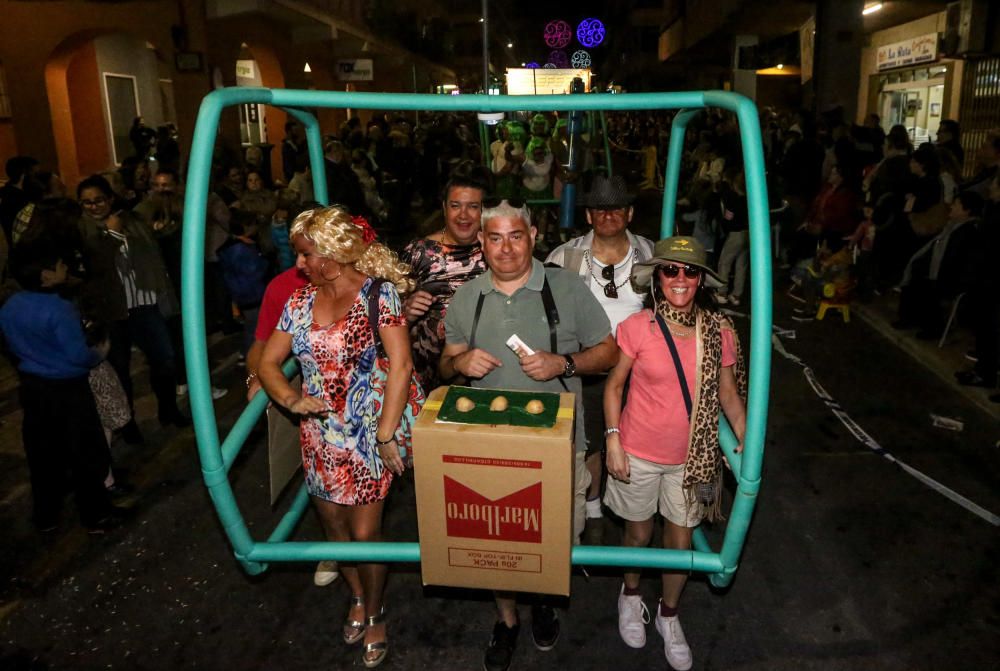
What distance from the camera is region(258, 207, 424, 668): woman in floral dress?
3168 mm

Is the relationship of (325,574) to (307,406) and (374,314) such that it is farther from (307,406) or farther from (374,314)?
(374,314)

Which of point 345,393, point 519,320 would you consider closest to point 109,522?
point 345,393

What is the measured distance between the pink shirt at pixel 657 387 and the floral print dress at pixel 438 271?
3.80 feet

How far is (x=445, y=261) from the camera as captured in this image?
13.5ft

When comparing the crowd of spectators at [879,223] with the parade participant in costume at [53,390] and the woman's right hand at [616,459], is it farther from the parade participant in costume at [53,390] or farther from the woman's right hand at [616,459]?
the parade participant in costume at [53,390]

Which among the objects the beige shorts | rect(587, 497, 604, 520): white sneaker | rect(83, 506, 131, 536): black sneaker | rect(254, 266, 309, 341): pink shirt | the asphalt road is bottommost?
the asphalt road

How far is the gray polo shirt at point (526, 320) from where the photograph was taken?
10.6 ft

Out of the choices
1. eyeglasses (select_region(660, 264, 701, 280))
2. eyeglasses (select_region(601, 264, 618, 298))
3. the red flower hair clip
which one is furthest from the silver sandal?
eyeglasses (select_region(660, 264, 701, 280))

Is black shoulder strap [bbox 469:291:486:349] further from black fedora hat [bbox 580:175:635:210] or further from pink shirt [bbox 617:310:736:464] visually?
black fedora hat [bbox 580:175:635:210]

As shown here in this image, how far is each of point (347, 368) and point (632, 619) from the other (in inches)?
73.3

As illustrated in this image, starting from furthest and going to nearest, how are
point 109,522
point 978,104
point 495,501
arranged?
point 978,104
point 109,522
point 495,501

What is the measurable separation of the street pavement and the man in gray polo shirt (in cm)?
100

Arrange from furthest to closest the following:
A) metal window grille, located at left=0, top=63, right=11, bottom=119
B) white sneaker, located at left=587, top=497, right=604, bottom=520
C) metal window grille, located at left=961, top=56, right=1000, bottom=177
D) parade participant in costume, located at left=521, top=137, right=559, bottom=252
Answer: parade participant in costume, located at left=521, top=137, right=559, bottom=252 < metal window grille, located at left=961, top=56, right=1000, bottom=177 < metal window grille, located at left=0, top=63, right=11, bottom=119 < white sneaker, located at left=587, top=497, right=604, bottom=520

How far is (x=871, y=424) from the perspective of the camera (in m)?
6.15
